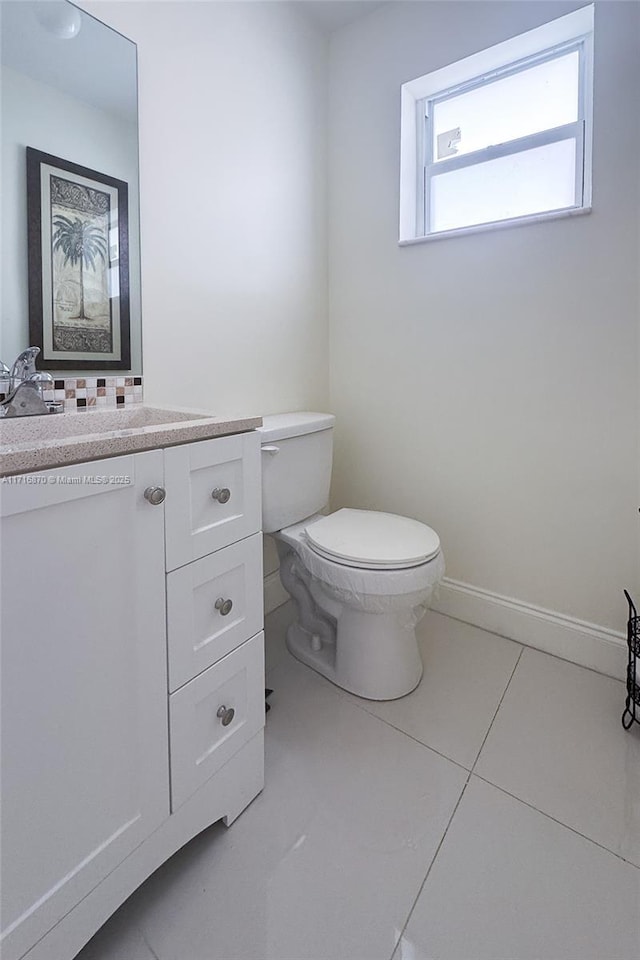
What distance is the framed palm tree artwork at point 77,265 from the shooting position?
1.19m

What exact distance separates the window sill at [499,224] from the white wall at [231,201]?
47cm

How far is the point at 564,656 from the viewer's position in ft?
5.77

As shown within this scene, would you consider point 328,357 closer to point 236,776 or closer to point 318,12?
point 318,12

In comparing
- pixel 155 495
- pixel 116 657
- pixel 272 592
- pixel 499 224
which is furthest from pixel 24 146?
pixel 272 592

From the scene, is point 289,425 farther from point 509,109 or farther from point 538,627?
point 509,109

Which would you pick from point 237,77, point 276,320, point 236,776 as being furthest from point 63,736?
point 237,77

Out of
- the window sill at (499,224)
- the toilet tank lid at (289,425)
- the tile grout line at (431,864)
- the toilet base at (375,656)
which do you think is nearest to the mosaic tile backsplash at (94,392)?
the toilet tank lid at (289,425)

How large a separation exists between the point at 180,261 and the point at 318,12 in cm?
126

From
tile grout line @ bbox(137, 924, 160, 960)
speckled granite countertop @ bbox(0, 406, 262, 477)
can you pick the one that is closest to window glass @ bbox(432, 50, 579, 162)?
speckled granite countertop @ bbox(0, 406, 262, 477)

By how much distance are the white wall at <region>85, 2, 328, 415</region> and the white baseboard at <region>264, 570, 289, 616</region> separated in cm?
69

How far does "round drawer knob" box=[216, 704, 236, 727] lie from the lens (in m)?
1.05

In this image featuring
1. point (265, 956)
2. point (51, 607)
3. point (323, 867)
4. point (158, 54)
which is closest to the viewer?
point (51, 607)

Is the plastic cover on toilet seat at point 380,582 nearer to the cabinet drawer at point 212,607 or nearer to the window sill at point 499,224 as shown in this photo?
the cabinet drawer at point 212,607

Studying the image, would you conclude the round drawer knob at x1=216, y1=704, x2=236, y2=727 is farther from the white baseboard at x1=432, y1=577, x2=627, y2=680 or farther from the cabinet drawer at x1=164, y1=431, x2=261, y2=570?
the white baseboard at x1=432, y1=577, x2=627, y2=680
